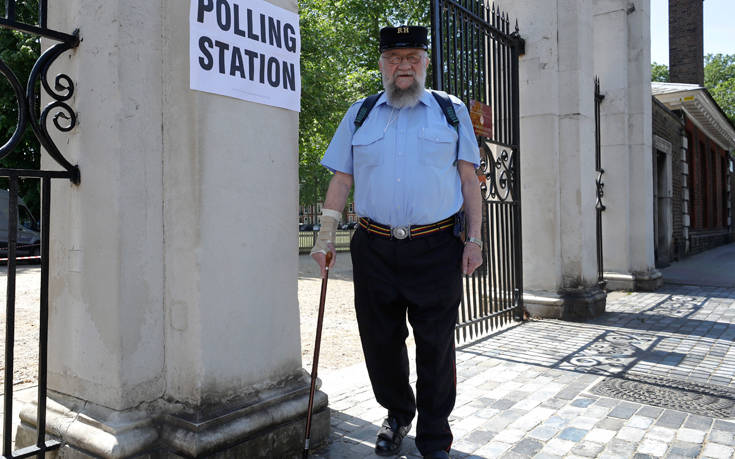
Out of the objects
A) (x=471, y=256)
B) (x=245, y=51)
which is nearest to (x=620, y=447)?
(x=471, y=256)

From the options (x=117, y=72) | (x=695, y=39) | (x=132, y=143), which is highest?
(x=695, y=39)

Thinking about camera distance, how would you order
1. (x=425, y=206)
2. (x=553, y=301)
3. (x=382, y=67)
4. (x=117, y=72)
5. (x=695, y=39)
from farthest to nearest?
1. (x=695, y=39)
2. (x=553, y=301)
3. (x=382, y=67)
4. (x=425, y=206)
5. (x=117, y=72)

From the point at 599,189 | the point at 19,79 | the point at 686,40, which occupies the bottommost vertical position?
the point at 599,189

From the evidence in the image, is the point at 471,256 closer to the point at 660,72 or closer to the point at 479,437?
the point at 479,437

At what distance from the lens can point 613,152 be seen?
985 centimetres

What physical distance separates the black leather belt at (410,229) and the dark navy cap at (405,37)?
35.4 inches

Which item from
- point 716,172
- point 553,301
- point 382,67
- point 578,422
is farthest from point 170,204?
point 716,172

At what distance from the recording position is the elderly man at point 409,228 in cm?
279

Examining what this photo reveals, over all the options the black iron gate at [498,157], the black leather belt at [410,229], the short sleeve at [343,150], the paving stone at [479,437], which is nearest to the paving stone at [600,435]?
the paving stone at [479,437]

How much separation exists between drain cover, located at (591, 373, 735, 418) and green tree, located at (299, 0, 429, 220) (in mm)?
11747

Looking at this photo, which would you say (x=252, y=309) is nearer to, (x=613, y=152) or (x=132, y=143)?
(x=132, y=143)

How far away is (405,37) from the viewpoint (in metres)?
2.86

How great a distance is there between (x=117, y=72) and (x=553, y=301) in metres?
5.74

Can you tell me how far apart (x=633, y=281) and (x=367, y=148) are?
8.16 metres
